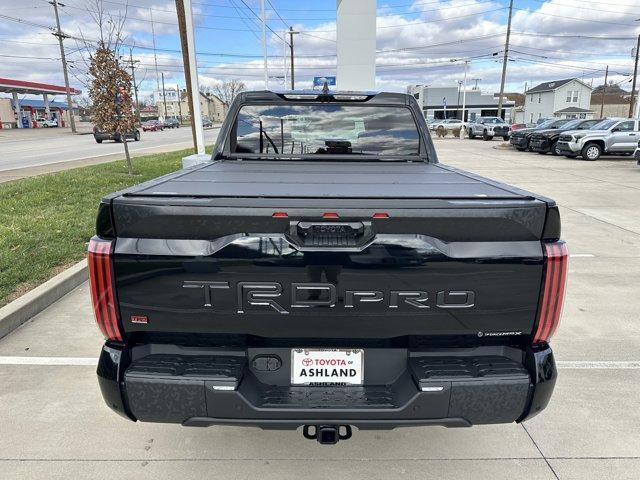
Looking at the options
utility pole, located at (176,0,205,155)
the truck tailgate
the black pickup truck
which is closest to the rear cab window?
the black pickup truck

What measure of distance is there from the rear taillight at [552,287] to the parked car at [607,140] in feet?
72.3

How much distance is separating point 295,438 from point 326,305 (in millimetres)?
1297

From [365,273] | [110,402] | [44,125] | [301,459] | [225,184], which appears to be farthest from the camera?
[44,125]

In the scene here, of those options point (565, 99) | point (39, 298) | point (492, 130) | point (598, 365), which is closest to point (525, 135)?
point (492, 130)

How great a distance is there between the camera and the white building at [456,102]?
85875mm

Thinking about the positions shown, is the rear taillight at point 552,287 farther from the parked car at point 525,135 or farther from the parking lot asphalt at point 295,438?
the parked car at point 525,135

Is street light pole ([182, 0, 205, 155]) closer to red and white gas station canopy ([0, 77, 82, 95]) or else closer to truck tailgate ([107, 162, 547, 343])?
truck tailgate ([107, 162, 547, 343])


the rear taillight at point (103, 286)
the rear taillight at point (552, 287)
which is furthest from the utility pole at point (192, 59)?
the rear taillight at point (552, 287)

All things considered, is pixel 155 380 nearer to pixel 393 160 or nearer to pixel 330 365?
pixel 330 365

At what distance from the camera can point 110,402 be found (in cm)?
216

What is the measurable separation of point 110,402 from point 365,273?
132cm

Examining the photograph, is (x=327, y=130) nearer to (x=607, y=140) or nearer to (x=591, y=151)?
(x=591, y=151)

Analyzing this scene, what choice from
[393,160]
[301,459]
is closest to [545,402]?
[301,459]

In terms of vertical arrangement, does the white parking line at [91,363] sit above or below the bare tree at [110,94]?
below
